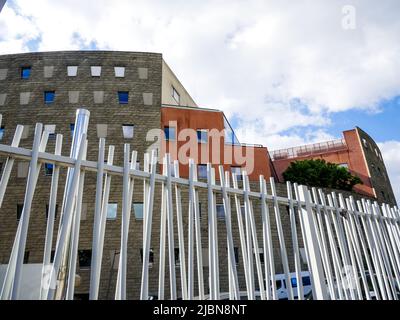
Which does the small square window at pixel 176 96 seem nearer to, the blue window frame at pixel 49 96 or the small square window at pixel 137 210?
the blue window frame at pixel 49 96

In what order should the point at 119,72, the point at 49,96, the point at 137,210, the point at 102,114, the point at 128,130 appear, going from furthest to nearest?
the point at 119,72 < the point at 49,96 < the point at 102,114 < the point at 128,130 < the point at 137,210

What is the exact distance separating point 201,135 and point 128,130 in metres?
4.79

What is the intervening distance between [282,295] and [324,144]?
25.8m

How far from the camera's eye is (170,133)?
64.7 ft

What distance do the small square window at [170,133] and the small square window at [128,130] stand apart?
215 cm

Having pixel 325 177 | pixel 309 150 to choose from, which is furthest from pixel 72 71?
pixel 309 150

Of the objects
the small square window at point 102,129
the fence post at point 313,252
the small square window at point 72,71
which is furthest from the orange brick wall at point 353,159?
the fence post at point 313,252

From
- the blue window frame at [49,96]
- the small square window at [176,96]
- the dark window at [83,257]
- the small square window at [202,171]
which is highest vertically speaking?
the small square window at [176,96]

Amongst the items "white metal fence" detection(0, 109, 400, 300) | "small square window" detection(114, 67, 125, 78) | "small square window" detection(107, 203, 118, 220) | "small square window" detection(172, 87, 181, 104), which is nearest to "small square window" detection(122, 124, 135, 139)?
"small square window" detection(114, 67, 125, 78)

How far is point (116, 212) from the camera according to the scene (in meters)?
16.7

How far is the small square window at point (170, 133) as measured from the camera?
19.5m

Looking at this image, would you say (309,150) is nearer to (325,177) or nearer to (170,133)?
(325,177)

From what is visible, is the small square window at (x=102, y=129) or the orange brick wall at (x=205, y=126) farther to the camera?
the orange brick wall at (x=205, y=126)

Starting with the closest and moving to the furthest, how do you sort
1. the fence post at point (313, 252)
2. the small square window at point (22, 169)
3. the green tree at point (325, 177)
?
the fence post at point (313, 252)
the small square window at point (22, 169)
the green tree at point (325, 177)
